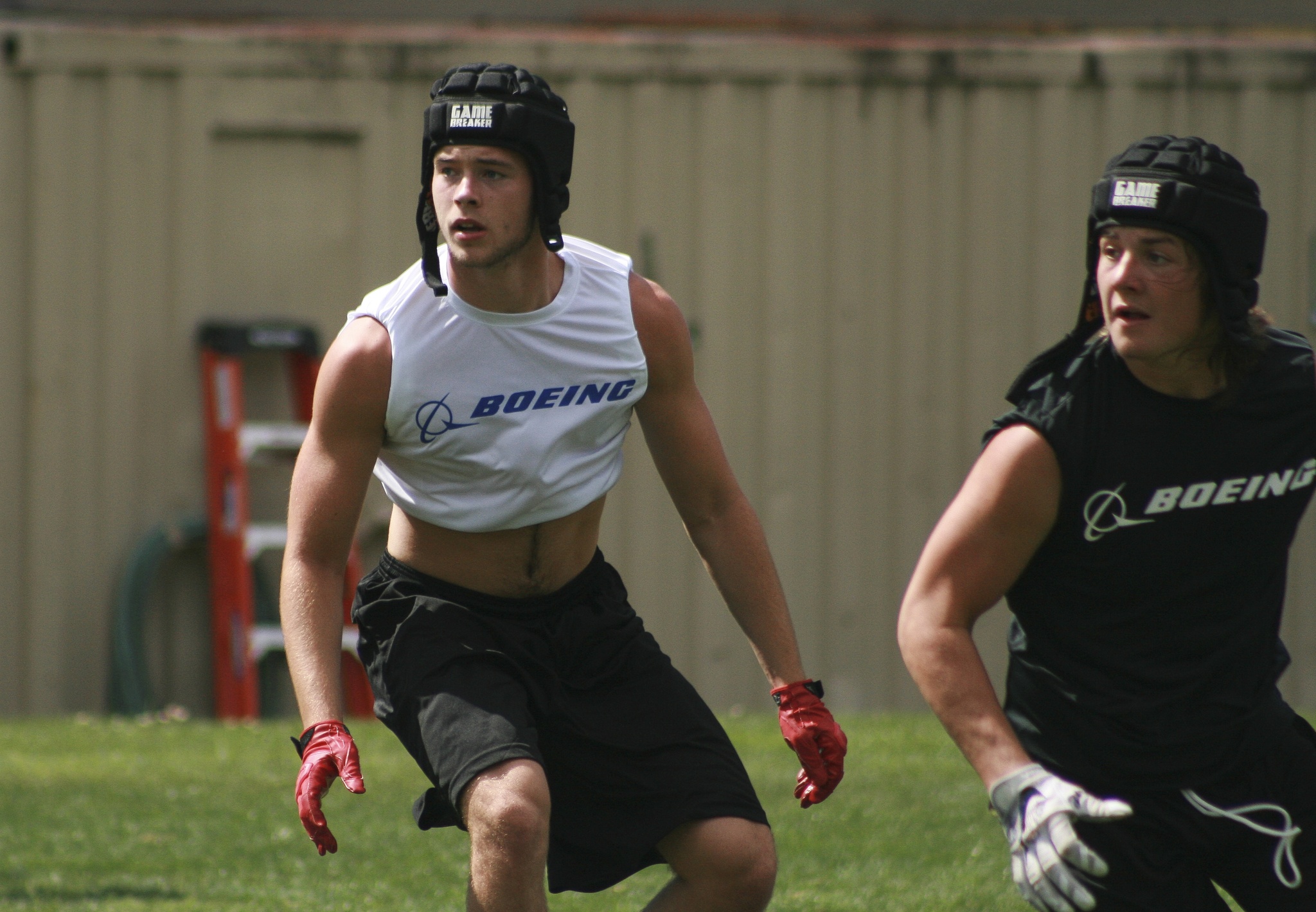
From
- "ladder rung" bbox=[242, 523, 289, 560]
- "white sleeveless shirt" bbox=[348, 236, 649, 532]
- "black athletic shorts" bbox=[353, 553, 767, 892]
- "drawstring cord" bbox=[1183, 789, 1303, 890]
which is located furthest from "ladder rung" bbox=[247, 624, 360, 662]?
"drawstring cord" bbox=[1183, 789, 1303, 890]

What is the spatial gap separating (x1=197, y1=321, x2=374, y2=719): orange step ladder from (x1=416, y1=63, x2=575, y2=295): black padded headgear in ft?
14.6

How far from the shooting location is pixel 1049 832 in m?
2.51

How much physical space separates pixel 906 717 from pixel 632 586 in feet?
4.70

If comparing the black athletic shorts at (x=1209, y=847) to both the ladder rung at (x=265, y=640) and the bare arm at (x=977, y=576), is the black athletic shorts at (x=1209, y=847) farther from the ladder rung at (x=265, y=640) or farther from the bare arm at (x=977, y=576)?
the ladder rung at (x=265, y=640)

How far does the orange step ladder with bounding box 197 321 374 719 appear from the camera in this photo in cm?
771

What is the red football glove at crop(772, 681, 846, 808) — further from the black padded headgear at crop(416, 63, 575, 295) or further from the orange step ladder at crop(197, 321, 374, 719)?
the orange step ladder at crop(197, 321, 374, 719)

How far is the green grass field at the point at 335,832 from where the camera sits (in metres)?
4.70

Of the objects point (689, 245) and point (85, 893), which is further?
point (689, 245)

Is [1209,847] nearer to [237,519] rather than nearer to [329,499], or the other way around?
[329,499]

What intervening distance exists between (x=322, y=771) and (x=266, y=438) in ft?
15.7

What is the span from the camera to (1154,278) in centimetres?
275

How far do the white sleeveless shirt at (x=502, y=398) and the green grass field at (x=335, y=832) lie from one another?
1.61 m

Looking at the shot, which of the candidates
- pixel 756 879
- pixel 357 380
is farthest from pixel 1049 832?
pixel 357 380

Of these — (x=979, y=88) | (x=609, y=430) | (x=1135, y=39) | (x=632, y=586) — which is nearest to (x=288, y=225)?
(x=632, y=586)
